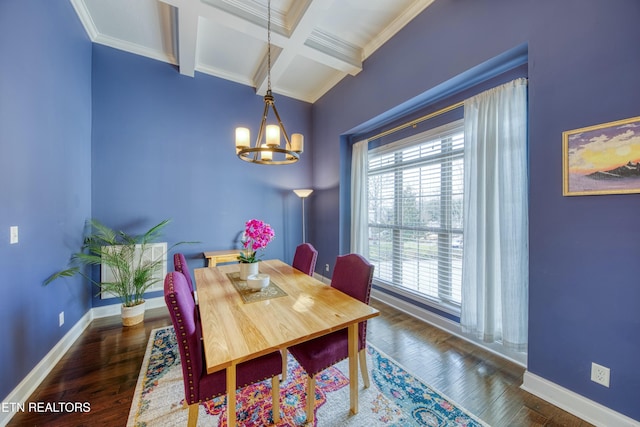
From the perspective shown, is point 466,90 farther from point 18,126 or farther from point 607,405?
point 18,126

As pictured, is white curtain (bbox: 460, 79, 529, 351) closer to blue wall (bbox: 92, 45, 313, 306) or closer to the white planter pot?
blue wall (bbox: 92, 45, 313, 306)

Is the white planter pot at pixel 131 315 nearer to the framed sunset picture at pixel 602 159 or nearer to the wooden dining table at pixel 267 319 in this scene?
the wooden dining table at pixel 267 319

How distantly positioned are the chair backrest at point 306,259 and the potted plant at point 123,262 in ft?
5.66

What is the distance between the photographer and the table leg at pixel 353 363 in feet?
4.56

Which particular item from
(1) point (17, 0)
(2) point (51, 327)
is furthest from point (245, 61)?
(2) point (51, 327)

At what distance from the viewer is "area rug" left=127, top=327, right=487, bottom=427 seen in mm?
1430

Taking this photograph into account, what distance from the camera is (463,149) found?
7.48 ft

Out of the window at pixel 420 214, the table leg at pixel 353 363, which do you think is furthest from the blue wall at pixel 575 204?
the table leg at pixel 353 363

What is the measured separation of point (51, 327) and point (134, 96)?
2.71 meters

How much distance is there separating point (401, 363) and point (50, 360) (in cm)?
290

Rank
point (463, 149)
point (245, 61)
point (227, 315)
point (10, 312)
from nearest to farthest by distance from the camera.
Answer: point (227, 315) < point (10, 312) < point (463, 149) < point (245, 61)

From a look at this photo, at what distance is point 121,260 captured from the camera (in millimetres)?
2643

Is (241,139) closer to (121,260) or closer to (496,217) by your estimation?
(121,260)

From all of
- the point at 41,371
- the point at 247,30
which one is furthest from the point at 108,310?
the point at 247,30
